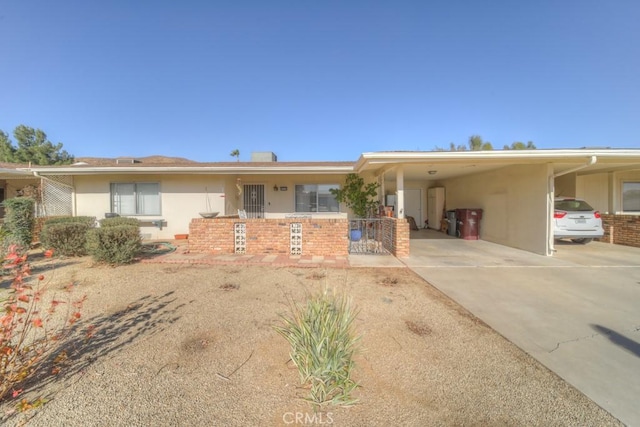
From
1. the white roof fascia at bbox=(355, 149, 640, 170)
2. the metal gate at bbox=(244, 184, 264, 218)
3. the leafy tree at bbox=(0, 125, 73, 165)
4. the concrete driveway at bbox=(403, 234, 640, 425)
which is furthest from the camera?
the leafy tree at bbox=(0, 125, 73, 165)

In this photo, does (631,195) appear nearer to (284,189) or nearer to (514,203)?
(514,203)

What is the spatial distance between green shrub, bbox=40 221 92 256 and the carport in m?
7.29

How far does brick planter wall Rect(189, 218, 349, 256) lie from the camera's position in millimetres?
6805

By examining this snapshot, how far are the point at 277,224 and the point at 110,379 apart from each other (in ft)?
16.2

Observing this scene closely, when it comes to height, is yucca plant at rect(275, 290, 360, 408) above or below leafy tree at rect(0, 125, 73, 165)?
below

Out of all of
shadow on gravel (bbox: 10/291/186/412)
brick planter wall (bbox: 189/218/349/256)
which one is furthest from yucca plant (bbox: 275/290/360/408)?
brick planter wall (bbox: 189/218/349/256)

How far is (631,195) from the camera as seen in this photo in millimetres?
9398

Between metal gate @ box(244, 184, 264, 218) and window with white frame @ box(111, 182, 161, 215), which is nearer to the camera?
window with white frame @ box(111, 182, 161, 215)

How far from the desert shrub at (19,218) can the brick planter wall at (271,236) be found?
179 inches

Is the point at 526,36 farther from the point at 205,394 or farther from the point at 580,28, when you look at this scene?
the point at 205,394

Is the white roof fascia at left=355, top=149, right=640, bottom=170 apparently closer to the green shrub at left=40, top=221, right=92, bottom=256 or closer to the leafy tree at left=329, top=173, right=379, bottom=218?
the leafy tree at left=329, top=173, right=379, bottom=218

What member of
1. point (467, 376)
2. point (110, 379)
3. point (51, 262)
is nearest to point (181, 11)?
point (51, 262)

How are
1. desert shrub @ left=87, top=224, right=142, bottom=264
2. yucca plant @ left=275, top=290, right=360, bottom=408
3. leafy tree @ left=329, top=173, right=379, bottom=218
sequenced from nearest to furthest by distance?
yucca plant @ left=275, top=290, right=360, bottom=408
desert shrub @ left=87, top=224, right=142, bottom=264
leafy tree @ left=329, top=173, right=379, bottom=218

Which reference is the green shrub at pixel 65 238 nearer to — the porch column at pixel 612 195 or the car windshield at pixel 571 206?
the car windshield at pixel 571 206
